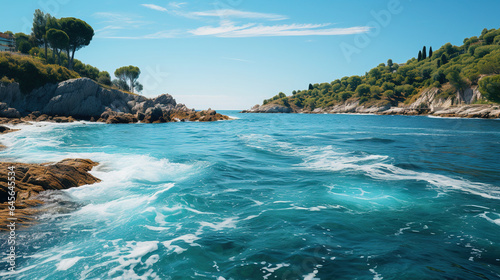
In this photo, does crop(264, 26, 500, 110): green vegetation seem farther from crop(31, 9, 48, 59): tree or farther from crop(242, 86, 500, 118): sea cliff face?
crop(31, 9, 48, 59): tree

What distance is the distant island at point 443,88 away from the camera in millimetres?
82812

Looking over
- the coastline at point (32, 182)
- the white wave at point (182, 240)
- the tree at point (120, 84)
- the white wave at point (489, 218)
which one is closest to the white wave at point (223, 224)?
the white wave at point (182, 240)

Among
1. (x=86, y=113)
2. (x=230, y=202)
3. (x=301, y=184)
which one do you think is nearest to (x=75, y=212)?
(x=230, y=202)

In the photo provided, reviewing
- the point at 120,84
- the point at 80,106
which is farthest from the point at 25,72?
the point at 120,84

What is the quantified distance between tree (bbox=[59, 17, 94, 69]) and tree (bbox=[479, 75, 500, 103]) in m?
122

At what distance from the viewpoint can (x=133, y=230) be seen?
7.83 metres

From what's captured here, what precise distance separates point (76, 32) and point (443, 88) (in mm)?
146486

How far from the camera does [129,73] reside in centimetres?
11231

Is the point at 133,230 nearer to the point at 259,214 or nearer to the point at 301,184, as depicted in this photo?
the point at 259,214

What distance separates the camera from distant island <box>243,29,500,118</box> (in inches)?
3260

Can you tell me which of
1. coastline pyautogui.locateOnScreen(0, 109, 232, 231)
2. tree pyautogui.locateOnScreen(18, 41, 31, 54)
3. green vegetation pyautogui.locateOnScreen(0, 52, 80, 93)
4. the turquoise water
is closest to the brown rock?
green vegetation pyautogui.locateOnScreen(0, 52, 80, 93)

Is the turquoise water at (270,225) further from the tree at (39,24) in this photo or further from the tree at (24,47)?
the tree at (24,47)

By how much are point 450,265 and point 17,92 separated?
76.2m

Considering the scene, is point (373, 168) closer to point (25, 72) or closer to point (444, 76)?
point (25, 72)
